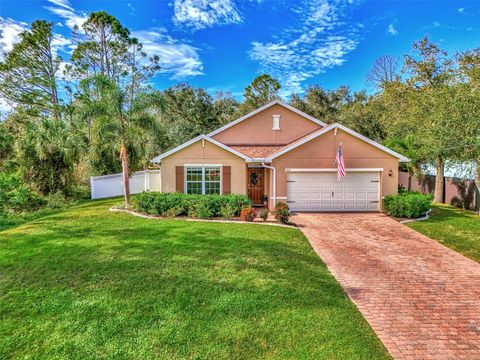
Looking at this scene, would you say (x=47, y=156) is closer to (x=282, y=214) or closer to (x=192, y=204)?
(x=192, y=204)

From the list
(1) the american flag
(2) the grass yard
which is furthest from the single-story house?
(2) the grass yard

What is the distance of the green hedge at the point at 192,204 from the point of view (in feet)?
41.8

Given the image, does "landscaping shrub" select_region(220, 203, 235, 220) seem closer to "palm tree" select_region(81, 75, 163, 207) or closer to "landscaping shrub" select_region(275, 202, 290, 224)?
"landscaping shrub" select_region(275, 202, 290, 224)

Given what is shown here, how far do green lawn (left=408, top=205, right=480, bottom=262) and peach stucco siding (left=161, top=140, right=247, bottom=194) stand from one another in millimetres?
8759

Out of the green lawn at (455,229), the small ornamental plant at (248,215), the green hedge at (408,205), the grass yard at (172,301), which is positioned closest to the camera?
the grass yard at (172,301)

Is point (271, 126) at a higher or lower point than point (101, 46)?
lower

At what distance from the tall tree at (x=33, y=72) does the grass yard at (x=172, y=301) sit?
25.9 m

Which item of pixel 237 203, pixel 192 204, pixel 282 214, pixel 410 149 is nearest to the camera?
pixel 282 214

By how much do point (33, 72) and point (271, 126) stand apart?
2660 cm

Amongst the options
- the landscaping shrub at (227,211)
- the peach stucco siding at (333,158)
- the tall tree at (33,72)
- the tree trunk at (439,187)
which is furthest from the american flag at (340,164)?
the tall tree at (33,72)

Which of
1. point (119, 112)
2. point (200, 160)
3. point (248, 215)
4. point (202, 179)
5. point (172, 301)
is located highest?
point (119, 112)

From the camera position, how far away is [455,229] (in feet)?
37.7

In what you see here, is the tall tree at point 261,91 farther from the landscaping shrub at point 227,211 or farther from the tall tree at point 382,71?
the landscaping shrub at point 227,211

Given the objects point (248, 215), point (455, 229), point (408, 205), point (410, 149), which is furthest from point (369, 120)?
point (248, 215)
